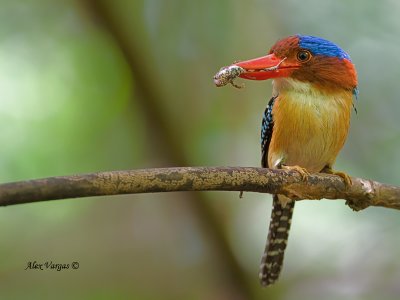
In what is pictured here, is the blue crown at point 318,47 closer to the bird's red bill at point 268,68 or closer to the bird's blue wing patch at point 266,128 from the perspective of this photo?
the bird's red bill at point 268,68

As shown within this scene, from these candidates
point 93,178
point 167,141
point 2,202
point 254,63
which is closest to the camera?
point 2,202

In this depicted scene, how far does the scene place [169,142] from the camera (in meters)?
4.06

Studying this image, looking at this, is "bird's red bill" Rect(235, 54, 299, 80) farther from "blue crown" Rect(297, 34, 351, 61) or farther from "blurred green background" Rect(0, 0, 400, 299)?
"blurred green background" Rect(0, 0, 400, 299)

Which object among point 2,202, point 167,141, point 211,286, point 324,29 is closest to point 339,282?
point 211,286

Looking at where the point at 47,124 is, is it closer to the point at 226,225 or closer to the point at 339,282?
the point at 226,225

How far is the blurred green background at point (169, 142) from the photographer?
4094 millimetres

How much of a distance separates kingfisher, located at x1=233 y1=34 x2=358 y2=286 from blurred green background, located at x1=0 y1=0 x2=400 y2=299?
631mm

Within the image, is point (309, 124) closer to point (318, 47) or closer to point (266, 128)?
point (266, 128)

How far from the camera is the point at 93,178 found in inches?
83.8

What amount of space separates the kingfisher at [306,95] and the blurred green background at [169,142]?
63cm

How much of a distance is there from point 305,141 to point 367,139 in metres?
1.24

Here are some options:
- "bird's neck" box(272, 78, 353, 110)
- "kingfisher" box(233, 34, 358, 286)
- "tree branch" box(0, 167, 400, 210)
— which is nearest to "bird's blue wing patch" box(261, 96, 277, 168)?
"kingfisher" box(233, 34, 358, 286)

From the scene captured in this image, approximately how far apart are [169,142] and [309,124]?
2.90 ft

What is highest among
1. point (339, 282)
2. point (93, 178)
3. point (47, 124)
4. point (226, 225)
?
point (47, 124)
